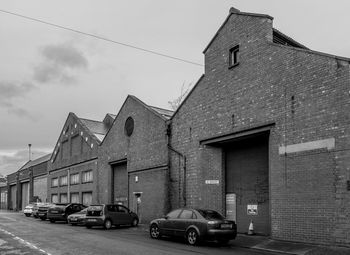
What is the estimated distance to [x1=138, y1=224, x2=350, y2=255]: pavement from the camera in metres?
15.3

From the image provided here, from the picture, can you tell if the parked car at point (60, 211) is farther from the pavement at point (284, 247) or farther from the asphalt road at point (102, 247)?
the pavement at point (284, 247)

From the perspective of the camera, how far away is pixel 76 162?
1721 inches

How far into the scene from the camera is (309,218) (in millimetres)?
17219

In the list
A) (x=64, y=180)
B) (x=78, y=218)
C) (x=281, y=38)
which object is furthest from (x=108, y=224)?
(x=64, y=180)

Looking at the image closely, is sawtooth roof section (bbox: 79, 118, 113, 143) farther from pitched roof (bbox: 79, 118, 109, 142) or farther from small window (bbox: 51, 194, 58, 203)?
small window (bbox: 51, 194, 58, 203)

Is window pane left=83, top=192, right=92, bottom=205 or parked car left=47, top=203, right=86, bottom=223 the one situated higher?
window pane left=83, top=192, right=92, bottom=205

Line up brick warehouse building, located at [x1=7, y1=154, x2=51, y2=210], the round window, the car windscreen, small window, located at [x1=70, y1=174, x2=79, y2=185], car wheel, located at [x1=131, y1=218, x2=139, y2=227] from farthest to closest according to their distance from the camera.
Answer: brick warehouse building, located at [x1=7, y1=154, x2=51, y2=210], small window, located at [x1=70, y1=174, x2=79, y2=185], the round window, car wheel, located at [x1=131, y1=218, x2=139, y2=227], the car windscreen

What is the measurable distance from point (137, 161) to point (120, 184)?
4.20 meters

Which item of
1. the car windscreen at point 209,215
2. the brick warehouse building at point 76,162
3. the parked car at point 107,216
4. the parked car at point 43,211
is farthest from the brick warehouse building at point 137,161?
the car windscreen at point 209,215

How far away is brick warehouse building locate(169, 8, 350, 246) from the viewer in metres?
16.6

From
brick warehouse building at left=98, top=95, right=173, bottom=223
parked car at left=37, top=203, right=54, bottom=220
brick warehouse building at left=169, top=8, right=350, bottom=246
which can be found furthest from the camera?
parked car at left=37, top=203, right=54, bottom=220

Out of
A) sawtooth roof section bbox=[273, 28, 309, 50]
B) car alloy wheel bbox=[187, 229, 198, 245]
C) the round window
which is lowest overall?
car alloy wheel bbox=[187, 229, 198, 245]

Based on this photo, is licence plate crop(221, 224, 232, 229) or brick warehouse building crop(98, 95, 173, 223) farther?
brick warehouse building crop(98, 95, 173, 223)

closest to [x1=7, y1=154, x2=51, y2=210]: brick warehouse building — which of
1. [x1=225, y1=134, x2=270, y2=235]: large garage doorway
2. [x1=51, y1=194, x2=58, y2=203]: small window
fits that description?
[x1=51, y1=194, x2=58, y2=203]: small window
